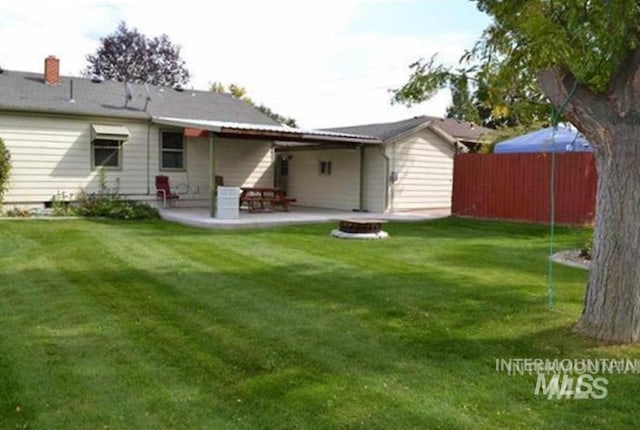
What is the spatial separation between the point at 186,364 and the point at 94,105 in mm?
12055

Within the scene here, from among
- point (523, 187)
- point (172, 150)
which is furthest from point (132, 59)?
point (523, 187)

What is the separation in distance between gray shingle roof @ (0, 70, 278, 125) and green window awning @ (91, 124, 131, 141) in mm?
324

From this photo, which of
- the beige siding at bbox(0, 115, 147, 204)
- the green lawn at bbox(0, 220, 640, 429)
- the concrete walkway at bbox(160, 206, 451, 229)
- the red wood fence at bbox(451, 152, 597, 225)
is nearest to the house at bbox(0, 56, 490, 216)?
the beige siding at bbox(0, 115, 147, 204)

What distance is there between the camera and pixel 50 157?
13500mm

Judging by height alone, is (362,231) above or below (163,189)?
below

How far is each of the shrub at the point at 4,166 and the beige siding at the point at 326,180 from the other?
8.15 m

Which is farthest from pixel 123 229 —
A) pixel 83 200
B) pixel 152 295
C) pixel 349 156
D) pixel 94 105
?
pixel 349 156

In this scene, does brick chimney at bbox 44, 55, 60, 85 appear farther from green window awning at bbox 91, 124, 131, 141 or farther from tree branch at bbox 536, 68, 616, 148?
tree branch at bbox 536, 68, 616, 148

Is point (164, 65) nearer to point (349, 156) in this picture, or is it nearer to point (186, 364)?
point (349, 156)

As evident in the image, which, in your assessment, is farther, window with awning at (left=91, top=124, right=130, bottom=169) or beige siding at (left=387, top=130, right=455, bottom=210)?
beige siding at (left=387, top=130, right=455, bottom=210)

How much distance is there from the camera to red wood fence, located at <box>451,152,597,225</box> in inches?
501

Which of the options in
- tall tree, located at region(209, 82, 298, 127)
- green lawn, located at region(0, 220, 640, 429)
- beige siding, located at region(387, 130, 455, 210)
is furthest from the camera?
tall tree, located at region(209, 82, 298, 127)

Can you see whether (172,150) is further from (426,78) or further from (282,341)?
(282,341)

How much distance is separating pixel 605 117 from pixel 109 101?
1326 cm
